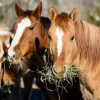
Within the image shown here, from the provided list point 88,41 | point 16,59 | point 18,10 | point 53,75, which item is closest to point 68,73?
point 53,75

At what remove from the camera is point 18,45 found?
8.95 meters

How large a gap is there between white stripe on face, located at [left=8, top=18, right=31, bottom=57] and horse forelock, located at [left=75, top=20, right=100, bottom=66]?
47.3 inches

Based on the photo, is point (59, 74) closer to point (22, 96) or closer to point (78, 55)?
point (78, 55)

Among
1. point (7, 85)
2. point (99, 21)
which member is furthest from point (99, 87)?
point (99, 21)

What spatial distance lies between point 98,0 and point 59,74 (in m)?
28.6

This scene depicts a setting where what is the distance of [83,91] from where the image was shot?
845cm

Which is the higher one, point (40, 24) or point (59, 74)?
point (40, 24)

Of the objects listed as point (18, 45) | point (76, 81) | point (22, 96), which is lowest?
point (22, 96)

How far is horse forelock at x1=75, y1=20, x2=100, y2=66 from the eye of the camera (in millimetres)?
8312

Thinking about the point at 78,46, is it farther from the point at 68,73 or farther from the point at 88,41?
the point at 68,73

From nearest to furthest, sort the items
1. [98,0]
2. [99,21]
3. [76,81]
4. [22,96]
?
[76,81], [22,96], [99,21], [98,0]

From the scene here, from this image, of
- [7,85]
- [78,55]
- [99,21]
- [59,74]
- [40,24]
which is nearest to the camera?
[59,74]

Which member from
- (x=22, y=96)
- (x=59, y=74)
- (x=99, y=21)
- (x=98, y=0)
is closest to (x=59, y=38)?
(x=59, y=74)

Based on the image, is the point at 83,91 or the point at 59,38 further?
the point at 83,91
